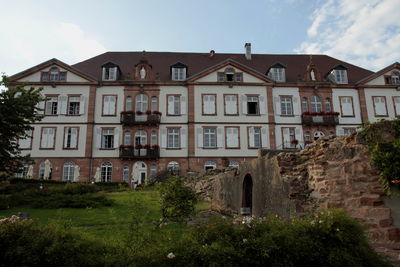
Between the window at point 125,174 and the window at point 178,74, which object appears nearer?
the window at point 125,174

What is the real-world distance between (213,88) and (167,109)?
556 centimetres

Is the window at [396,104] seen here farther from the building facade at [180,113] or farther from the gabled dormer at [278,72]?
the gabled dormer at [278,72]

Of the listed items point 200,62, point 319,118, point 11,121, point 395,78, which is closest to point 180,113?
point 200,62

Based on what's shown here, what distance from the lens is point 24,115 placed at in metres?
14.4

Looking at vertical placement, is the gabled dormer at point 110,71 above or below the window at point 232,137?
above

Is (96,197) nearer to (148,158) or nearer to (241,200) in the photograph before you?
(241,200)

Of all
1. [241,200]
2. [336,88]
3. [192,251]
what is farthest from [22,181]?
[336,88]

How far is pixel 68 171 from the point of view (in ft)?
106

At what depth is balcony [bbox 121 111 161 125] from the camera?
33.3 meters

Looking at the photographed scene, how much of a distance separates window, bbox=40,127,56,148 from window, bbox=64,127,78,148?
124cm

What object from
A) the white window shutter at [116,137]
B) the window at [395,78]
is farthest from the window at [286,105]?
the white window shutter at [116,137]

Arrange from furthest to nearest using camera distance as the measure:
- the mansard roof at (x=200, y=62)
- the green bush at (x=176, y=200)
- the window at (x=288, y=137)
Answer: the mansard roof at (x=200, y=62), the window at (x=288, y=137), the green bush at (x=176, y=200)

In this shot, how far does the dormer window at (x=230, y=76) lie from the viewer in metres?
35.2

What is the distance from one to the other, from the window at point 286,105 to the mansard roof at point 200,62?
2.64 metres
